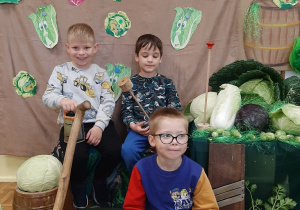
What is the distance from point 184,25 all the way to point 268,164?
1402 millimetres

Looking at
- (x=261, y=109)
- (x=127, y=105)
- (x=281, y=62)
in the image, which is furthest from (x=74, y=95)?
(x=281, y=62)

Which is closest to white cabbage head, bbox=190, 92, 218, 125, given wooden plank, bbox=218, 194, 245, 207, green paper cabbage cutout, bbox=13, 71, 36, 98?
wooden plank, bbox=218, 194, 245, 207

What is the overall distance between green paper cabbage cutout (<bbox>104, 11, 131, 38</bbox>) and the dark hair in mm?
248

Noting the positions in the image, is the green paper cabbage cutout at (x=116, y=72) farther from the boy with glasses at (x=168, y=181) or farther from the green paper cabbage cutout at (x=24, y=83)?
the boy with glasses at (x=168, y=181)

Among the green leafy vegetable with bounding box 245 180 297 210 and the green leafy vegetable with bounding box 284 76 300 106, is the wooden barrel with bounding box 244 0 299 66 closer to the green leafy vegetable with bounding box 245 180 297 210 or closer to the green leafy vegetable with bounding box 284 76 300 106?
the green leafy vegetable with bounding box 284 76 300 106

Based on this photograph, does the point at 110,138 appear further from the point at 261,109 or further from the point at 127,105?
the point at 261,109

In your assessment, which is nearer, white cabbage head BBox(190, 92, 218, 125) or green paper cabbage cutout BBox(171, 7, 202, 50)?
white cabbage head BBox(190, 92, 218, 125)

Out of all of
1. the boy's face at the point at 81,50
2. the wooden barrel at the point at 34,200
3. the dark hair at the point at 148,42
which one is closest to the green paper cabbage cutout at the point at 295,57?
the dark hair at the point at 148,42

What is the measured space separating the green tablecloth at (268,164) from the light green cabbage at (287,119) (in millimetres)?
180

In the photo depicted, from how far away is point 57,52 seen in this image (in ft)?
8.59

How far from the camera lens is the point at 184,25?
2588mm

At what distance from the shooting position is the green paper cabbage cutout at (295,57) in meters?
2.48

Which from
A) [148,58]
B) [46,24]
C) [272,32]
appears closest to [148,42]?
[148,58]

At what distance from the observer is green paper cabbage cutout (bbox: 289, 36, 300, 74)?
2.48 meters
